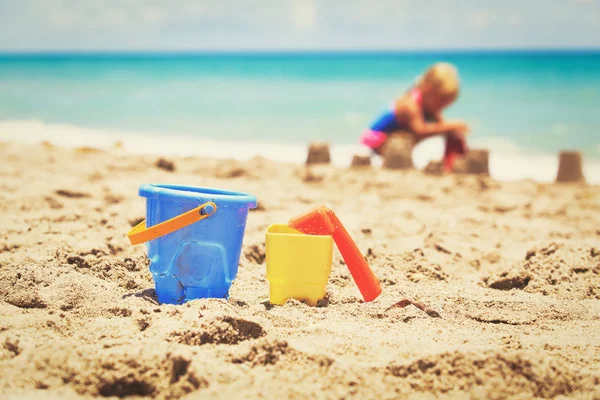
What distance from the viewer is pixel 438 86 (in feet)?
17.8

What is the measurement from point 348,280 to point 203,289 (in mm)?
642

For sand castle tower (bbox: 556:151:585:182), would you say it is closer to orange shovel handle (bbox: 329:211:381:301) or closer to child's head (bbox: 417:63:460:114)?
child's head (bbox: 417:63:460:114)

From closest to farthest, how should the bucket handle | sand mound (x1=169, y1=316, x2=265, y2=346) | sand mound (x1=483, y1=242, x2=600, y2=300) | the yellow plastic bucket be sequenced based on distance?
sand mound (x1=169, y1=316, x2=265, y2=346) < the bucket handle < the yellow plastic bucket < sand mound (x1=483, y1=242, x2=600, y2=300)

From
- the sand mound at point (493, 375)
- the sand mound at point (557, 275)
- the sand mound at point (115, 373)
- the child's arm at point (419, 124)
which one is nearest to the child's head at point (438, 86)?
the child's arm at point (419, 124)

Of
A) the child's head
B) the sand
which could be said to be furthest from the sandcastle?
the sand

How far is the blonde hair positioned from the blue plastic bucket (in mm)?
3896

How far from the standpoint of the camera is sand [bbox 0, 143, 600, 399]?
1.41 meters

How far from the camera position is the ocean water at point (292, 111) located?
25.5ft

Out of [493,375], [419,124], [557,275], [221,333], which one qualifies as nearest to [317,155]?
[419,124]

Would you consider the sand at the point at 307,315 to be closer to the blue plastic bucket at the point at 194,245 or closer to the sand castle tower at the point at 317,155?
the blue plastic bucket at the point at 194,245

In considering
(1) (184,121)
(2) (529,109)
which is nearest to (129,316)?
(1) (184,121)

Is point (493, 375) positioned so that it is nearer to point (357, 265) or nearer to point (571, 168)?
point (357, 265)

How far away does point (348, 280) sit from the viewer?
232 centimetres

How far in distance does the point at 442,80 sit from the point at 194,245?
13.2 feet
